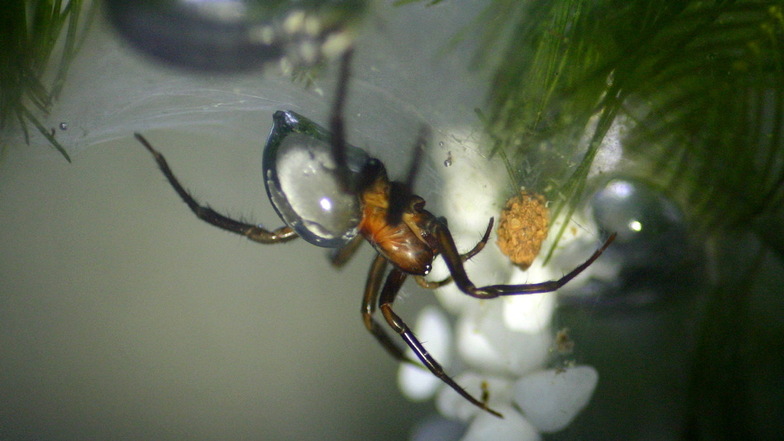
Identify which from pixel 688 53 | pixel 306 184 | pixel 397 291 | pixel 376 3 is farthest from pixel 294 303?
pixel 688 53

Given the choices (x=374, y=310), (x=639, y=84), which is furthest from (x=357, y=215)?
(x=639, y=84)

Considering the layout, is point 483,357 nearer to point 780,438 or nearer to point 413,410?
point 413,410

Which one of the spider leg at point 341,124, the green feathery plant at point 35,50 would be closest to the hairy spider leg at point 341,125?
the spider leg at point 341,124

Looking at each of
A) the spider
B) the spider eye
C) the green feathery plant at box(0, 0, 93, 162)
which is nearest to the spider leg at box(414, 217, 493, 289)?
the spider

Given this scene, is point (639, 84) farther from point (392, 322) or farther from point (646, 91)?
point (392, 322)

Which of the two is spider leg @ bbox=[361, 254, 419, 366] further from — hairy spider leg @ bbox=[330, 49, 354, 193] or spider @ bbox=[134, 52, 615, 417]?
hairy spider leg @ bbox=[330, 49, 354, 193]

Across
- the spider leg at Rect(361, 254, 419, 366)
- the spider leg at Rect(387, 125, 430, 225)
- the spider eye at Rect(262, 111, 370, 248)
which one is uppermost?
the spider leg at Rect(387, 125, 430, 225)
